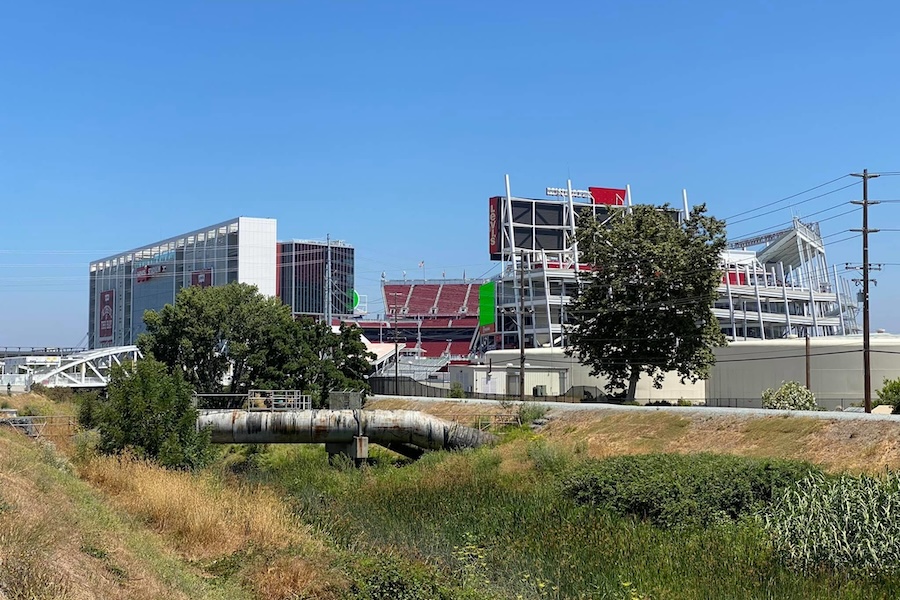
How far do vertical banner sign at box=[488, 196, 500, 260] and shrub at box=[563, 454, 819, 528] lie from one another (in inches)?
4466

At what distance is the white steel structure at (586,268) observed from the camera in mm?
133125

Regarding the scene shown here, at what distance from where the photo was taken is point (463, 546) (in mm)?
23359

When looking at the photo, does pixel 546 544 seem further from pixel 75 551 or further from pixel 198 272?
pixel 198 272

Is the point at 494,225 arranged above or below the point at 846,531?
above

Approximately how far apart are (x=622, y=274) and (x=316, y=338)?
25.5 meters

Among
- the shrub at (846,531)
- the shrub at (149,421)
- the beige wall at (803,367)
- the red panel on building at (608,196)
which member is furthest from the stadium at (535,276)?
the shrub at (846,531)

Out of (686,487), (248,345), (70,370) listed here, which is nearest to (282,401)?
(248,345)

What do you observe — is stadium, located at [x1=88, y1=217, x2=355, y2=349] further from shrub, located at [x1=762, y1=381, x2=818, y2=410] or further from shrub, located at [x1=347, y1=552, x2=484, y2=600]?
shrub, located at [x1=347, y1=552, x2=484, y2=600]

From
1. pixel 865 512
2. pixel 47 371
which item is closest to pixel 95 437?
pixel 865 512

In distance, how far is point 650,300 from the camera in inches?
2375

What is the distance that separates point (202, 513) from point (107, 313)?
170193 mm

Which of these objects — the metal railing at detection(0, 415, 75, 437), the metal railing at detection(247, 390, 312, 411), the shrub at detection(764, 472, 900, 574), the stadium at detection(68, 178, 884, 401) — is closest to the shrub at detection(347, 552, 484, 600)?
→ the shrub at detection(764, 472, 900, 574)

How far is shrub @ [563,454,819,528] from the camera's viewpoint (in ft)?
83.4

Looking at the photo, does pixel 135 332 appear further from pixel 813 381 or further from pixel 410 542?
pixel 410 542
